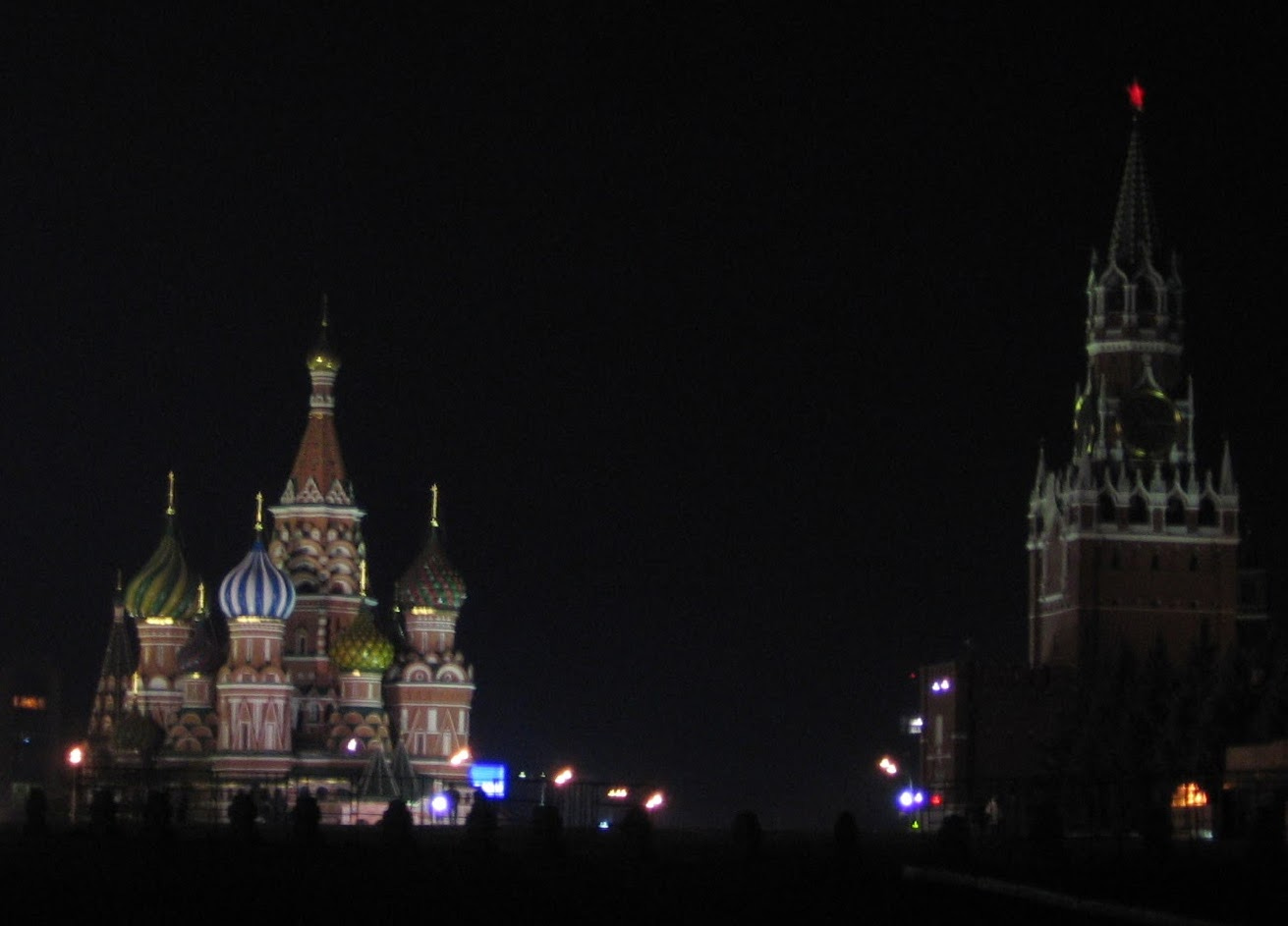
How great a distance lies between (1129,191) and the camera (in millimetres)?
132625

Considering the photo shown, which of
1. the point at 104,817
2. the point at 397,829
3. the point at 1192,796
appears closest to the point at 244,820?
the point at 397,829

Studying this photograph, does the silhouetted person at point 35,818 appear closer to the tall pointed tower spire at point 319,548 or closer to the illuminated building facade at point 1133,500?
the tall pointed tower spire at point 319,548

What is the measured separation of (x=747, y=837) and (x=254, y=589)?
69166mm

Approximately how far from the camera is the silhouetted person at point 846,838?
132ft

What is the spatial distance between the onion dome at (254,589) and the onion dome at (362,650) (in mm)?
3814

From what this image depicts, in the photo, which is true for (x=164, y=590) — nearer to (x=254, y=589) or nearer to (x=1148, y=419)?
(x=254, y=589)

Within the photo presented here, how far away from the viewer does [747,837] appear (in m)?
42.5

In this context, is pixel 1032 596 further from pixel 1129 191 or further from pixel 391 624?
pixel 391 624

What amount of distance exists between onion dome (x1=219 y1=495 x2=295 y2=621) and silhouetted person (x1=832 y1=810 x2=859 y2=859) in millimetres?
69296

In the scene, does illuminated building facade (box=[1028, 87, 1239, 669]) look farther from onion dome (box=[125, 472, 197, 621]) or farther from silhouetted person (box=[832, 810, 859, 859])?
silhouetted person (box=[832, 810, 859, 859])

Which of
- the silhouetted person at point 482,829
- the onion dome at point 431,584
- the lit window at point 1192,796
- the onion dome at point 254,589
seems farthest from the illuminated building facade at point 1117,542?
the silhouetted person at point 482,829

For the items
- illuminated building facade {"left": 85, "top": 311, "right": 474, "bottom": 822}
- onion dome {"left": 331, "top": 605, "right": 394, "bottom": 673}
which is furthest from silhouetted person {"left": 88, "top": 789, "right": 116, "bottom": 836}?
→ onion dome {"left": 331, "top": 605, "right": 394, "bottom": 673}

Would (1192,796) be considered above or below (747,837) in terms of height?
above

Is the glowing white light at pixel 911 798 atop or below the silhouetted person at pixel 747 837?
atop
